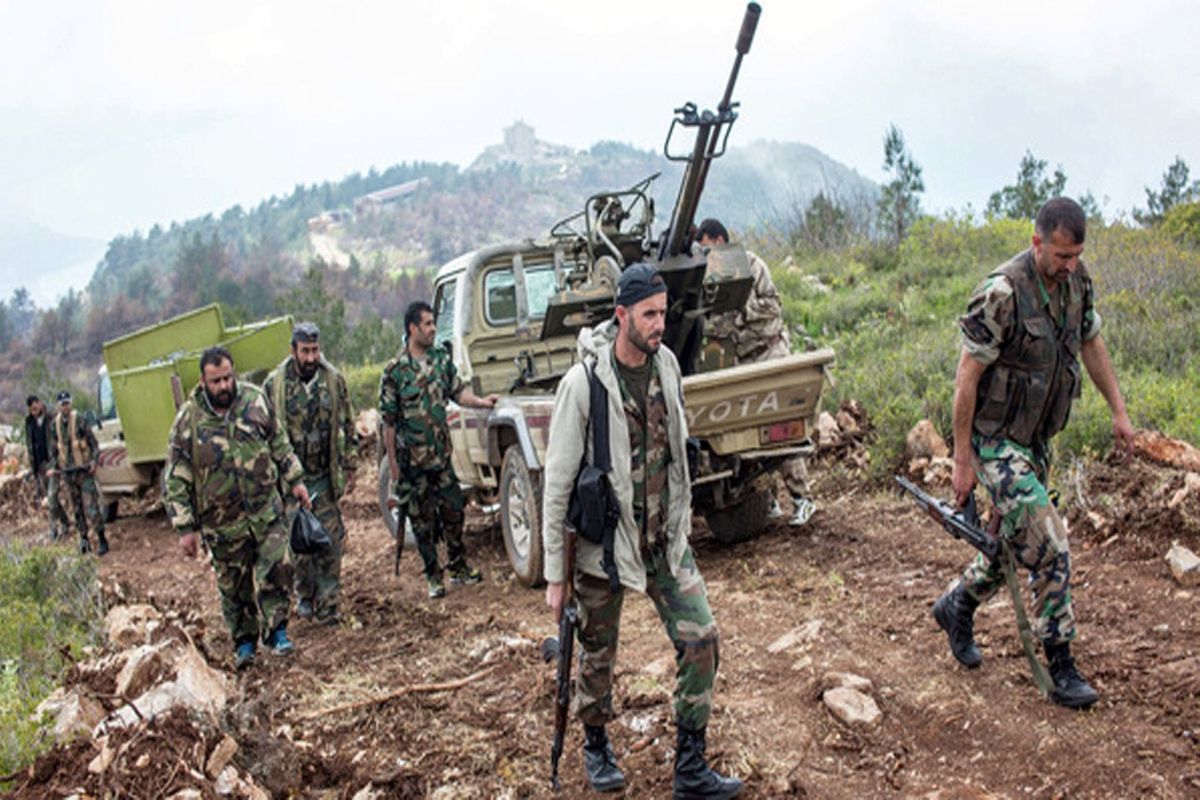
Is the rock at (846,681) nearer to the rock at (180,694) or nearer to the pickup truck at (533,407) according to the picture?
the pickup truck at (533,407)

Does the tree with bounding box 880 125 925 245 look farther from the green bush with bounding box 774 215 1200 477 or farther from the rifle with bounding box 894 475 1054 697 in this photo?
the rifle with bounding box 894 475 1054 697

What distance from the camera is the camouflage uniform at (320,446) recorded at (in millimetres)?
7059

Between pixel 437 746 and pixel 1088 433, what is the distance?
494 centimetres

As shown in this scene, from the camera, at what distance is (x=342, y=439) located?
7.17 metres

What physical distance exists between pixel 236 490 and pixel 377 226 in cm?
11418

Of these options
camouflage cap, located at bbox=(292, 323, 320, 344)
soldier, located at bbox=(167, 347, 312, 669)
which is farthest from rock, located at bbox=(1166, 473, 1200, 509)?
camouflage cap, located at bbox=(292, 323, 320, 344)

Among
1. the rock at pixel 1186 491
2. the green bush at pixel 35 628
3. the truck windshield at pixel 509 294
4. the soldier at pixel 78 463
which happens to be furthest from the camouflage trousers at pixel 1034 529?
the soldier at pixel 78 463

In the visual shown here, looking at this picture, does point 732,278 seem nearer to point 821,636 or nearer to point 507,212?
point 821,636

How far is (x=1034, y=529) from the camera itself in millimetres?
4047

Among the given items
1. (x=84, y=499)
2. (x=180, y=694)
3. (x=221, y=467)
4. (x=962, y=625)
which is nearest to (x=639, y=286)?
(x=962, y=625)

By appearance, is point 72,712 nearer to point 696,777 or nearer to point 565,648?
point 565,648

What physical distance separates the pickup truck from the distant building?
119 metres

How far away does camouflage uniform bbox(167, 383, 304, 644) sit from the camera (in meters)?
6.04

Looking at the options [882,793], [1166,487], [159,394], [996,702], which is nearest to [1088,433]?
[1166,487]
